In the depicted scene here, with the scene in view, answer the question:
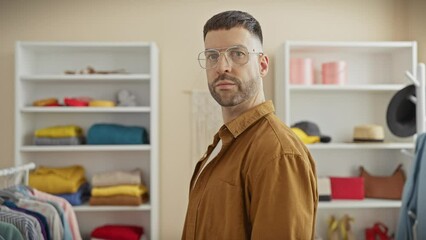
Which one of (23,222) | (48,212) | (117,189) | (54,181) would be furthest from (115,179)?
(23,222)

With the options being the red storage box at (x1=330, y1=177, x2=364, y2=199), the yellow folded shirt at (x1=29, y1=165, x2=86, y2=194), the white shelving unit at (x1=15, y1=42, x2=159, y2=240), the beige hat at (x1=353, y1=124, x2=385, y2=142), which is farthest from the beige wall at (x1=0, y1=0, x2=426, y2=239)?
the red storage box at (x1=330, y1=177, x2=364, y2=199)

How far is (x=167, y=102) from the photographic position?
9.89 feet

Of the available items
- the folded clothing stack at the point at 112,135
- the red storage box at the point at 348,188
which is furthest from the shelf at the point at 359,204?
the folded clothing stack at the point at 112,135

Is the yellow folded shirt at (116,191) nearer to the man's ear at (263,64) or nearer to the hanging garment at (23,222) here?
the hanging garment at (23,222)

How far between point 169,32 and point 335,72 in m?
1.27

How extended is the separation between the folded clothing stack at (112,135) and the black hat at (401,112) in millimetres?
1654

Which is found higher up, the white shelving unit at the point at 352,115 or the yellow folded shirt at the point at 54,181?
the white shelving unit at the point at 352,115

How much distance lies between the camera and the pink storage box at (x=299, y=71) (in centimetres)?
279

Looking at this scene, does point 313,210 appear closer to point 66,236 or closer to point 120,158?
point 66,236

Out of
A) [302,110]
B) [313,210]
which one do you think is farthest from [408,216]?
[313,210]

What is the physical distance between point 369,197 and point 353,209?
21cm

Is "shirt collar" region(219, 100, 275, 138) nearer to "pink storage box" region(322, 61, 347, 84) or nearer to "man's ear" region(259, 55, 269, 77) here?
"man's ear" region(259, 55, 269, 77)

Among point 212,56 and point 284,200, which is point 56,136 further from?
point 284,200

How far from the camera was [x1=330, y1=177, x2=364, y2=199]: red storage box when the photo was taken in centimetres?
280
